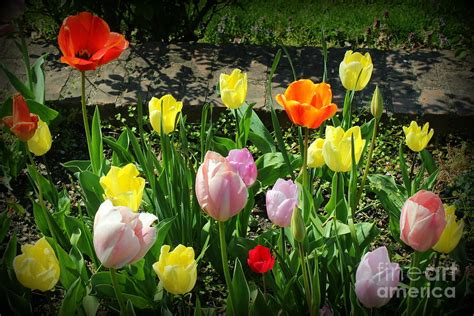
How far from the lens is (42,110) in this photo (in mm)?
3051

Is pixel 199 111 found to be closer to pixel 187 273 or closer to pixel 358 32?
pixel 358 32

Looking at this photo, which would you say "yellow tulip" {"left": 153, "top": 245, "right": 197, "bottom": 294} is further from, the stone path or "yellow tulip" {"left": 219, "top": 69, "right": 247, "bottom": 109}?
the stone path

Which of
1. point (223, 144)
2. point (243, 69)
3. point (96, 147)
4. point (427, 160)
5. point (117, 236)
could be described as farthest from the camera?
point (243, 69)

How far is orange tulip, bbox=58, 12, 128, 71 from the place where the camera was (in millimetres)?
2062

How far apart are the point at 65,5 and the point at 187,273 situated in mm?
2674

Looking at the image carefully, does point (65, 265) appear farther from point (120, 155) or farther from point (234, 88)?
point (234, 88)

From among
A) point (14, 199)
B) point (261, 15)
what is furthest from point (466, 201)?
point (261, 15)

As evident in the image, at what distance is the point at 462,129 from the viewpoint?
355 cm

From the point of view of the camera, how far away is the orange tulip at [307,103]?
A: 1.97m

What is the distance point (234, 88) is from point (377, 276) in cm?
95

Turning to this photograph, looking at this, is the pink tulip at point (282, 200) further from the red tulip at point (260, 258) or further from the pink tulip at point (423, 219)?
the pink tulip at point (423, 219)

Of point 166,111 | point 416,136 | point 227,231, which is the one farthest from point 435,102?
point 166,111

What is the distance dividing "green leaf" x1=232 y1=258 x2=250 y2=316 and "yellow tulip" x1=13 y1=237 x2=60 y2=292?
1.54 ft

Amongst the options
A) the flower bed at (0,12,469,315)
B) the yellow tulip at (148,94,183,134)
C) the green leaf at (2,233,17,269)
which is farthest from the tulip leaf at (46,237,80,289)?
the yellow tulip at (148,94,183,134)
